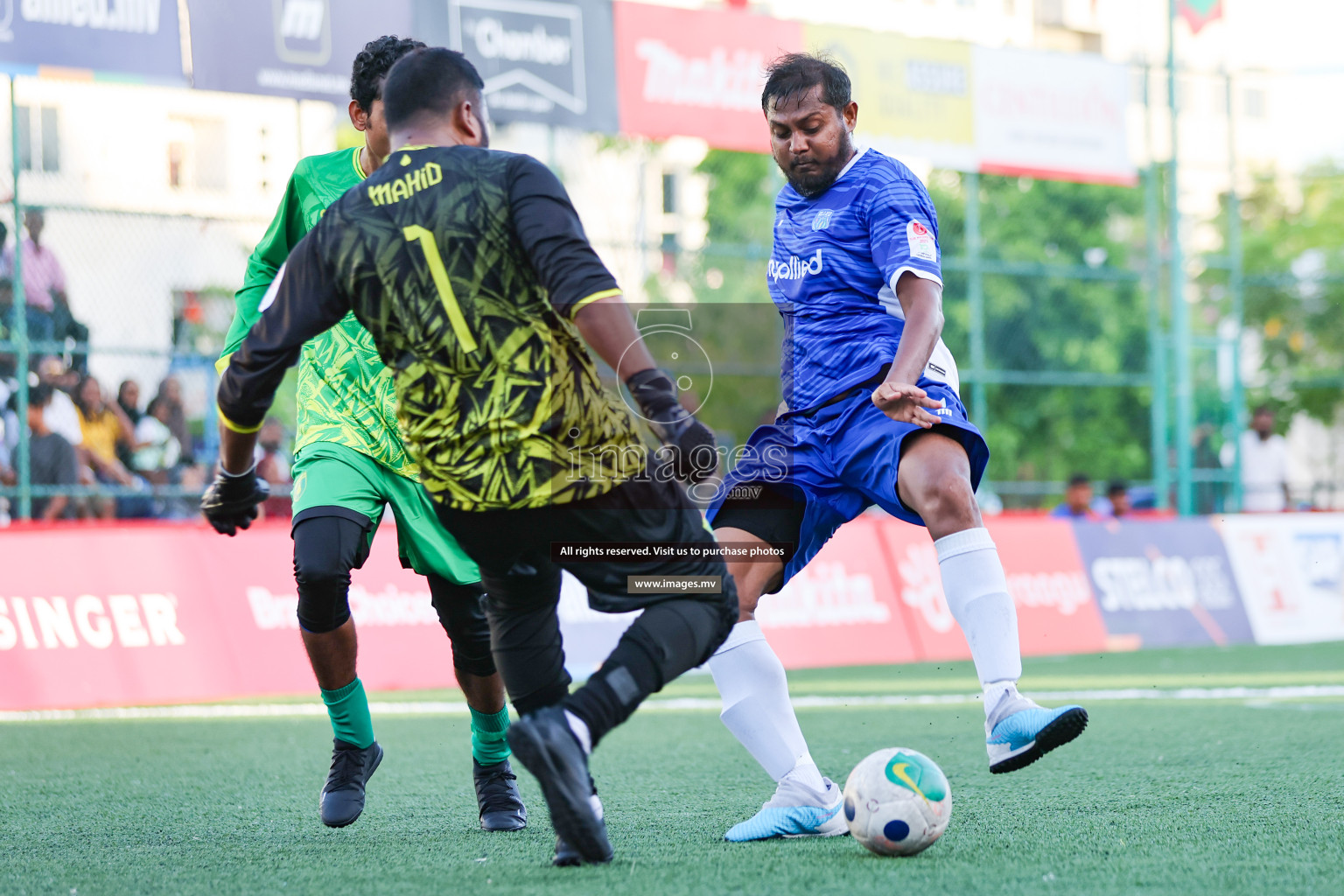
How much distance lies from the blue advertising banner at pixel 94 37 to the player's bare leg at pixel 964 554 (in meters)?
7.82

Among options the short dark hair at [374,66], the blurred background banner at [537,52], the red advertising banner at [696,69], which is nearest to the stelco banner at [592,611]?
the red advertising banner at [696,69]

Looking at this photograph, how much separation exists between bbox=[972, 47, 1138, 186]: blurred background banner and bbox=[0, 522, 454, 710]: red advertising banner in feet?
24.0

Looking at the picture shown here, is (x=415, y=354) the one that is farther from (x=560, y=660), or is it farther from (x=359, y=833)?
(x=359, y=833)

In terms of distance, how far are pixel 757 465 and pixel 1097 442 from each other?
71.9 feet

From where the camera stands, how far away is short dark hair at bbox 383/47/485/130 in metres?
3.42

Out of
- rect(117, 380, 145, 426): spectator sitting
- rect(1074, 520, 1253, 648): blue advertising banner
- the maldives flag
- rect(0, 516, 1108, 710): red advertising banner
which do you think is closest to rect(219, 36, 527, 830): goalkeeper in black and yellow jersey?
rect(0, 516, 1108, 710): red advertising banner

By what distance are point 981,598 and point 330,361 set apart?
1.99 meters

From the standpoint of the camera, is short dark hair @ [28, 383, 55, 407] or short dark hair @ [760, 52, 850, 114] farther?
short dark hair @ [28, 383, 55, 407]

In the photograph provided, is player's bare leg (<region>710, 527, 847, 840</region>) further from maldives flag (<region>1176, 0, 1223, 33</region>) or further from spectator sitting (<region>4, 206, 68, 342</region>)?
maldives flag (<region>1176, 0, 1223, 33</region>)

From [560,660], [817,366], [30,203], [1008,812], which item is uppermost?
[30,203]

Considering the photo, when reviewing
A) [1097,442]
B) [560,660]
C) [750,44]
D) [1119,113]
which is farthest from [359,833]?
[1097,442]

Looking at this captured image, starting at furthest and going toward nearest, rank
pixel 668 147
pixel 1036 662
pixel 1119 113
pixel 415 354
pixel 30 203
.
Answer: pixel 668 147 < pixel 1119 113 < pixel 1036 662 < pixel 30 203 < pixel 415 354

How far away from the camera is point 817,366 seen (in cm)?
439

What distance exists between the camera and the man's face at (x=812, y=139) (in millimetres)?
4352
